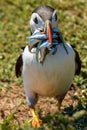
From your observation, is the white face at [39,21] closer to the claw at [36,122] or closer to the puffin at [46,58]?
the puffin at [46,58]

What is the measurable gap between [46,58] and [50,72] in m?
0.16

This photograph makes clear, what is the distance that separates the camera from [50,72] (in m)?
5.23

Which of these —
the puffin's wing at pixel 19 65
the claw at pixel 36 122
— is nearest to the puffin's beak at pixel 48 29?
the puffin's wing at pixel 19 65

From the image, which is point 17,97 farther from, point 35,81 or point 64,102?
point 35,81

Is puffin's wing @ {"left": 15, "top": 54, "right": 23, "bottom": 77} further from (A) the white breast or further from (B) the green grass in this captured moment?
(B) the green grass

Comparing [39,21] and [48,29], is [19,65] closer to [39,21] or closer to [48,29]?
[39,21]

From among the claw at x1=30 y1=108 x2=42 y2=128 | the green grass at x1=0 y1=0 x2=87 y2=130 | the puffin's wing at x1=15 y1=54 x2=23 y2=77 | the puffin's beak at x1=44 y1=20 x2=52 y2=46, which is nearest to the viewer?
the puffin's beak at x1=44 y1=20 x2=52 y2=46

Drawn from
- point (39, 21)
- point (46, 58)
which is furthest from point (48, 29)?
point (46, 58)

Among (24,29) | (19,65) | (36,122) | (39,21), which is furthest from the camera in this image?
(24,29)

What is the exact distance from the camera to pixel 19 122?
5.70 m

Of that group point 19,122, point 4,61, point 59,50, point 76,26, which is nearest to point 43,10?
point 59,50

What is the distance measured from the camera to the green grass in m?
6.80

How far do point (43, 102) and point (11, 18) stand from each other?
266cm

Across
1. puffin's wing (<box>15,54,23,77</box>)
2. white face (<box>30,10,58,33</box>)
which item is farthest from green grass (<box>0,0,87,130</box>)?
white face (<box>30,10,58,33</box>)
